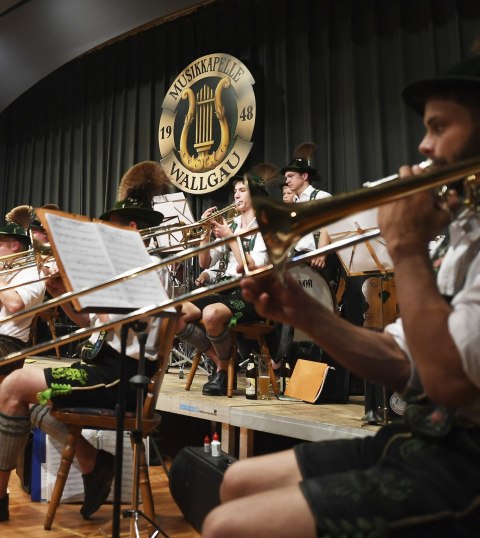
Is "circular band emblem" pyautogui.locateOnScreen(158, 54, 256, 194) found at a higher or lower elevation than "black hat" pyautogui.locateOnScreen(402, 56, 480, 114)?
higher

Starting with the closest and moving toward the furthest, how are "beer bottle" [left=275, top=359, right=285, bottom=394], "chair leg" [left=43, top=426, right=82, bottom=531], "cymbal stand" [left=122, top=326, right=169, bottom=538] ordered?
"cymbal stand" [left=122, top=326, right=169, bottom=538] → "chair leg" [left=43, top=426, right=82, bottom=531] → "beer bottle" [left=275, top=359, right=285, bottom=394]

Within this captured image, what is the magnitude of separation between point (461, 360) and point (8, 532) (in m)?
2.26

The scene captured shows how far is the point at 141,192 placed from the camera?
11.7 ft

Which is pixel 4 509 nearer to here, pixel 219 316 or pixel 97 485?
pixel 97 485

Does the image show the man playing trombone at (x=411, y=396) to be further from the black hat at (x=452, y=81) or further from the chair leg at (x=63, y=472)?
the chair leg at (x=63, y=472)

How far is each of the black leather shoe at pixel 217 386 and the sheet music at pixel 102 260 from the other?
5.48ft

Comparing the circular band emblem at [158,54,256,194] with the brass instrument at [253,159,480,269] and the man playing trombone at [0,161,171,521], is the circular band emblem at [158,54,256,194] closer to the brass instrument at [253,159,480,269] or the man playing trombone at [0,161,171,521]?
the man playing trombone at [0,161,171,521]

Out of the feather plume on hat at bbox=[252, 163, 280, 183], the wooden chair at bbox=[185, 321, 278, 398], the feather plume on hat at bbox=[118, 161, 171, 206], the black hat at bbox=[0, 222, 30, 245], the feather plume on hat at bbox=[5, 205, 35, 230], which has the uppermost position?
the feather plume on hat at bbox=[252, 163, 280, 183]

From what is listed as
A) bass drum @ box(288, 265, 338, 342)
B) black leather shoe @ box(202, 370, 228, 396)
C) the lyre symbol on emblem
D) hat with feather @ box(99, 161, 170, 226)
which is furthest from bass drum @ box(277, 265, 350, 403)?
the lyre symbol on emblem

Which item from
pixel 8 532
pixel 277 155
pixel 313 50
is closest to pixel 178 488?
pixel 8 532

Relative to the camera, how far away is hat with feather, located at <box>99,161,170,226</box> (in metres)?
3.10

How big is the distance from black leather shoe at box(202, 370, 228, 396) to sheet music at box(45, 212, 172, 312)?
167 cm

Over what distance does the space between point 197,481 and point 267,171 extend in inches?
145

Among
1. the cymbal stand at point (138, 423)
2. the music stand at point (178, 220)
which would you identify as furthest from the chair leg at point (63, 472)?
the music stand at point (178, 220)
